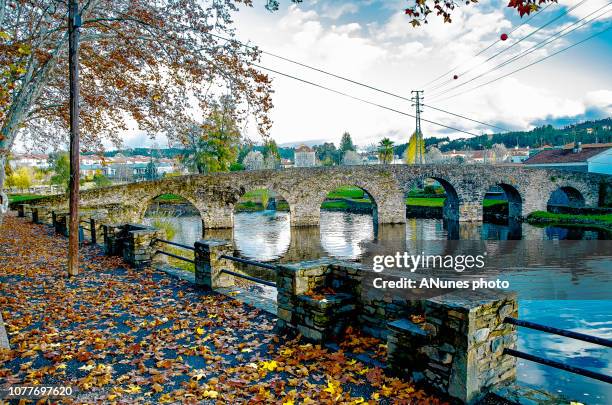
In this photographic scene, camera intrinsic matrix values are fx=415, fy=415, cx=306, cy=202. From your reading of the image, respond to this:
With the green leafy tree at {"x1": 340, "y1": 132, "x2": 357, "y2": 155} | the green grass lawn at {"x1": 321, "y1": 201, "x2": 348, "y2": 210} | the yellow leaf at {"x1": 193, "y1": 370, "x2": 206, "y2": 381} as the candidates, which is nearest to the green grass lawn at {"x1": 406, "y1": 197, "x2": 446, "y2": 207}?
the green grass lawn at {"x1": 321, "y1": 201, "x2": 348, "y2": 210}

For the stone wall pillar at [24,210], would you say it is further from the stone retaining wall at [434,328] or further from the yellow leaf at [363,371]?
the yellow leaf at [363,371]

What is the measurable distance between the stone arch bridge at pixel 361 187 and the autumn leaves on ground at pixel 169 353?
63.7 ft

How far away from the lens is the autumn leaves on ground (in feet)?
14.7

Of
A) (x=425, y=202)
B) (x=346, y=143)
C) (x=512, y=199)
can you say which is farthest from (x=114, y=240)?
(x=346, y=143)

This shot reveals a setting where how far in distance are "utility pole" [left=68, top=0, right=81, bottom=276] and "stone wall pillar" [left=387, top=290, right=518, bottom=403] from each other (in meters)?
8.39

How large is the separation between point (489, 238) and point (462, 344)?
2846cm

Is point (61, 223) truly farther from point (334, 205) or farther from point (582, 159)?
point (582, 159)

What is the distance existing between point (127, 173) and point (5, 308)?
9316 cm

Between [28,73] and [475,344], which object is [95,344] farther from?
[28,73]

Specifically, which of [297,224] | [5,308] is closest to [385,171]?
[297,224]

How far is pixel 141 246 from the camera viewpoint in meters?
11.3

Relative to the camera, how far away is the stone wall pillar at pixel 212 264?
8648 millimetres

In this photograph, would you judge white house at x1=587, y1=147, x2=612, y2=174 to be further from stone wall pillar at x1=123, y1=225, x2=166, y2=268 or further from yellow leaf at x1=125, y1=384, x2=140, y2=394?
yellow leaf at x1=125, y1=384, x2=140, y2=394

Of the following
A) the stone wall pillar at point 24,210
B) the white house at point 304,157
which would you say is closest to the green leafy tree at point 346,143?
the white house at point 304,157
